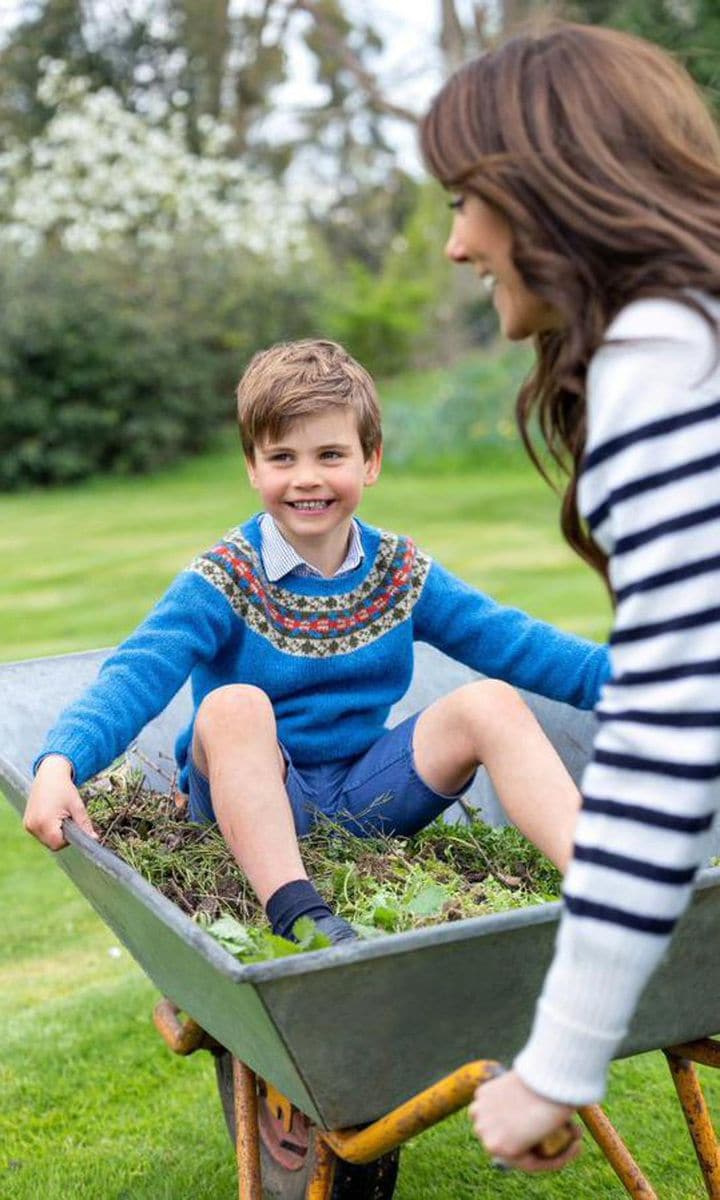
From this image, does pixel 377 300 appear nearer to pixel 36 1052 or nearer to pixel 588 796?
→ pixel 36 1052

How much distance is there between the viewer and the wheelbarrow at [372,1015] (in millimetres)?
1458

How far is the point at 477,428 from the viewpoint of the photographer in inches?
456

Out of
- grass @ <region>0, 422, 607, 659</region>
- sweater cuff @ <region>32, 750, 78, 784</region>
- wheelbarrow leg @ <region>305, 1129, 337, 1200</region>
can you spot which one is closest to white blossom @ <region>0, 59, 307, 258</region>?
grass @ <region>0, 422, 607, 659</region>

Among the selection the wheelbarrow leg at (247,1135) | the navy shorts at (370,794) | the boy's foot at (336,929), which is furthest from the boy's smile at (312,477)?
the wheelbarrow leg at (247,1135)

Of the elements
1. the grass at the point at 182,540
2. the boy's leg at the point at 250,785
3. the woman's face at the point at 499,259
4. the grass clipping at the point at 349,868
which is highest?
the woman's face at the point at 499,259

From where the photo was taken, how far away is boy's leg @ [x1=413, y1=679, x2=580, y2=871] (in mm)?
1957

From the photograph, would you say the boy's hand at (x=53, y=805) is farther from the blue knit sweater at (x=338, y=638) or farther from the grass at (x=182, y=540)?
the grass at (x=182, y=540)

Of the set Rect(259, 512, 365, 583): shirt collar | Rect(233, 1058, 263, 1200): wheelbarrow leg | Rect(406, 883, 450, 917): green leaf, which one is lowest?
Rect(233, 1058, 263, 1200): wheelbarrow leg

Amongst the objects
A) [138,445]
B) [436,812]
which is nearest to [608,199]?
[436,812]

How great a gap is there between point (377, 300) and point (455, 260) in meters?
15.6

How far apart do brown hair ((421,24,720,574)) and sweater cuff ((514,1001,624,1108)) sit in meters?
0.53

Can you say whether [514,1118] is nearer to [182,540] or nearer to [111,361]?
[182,540]

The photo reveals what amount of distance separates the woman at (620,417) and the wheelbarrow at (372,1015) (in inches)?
7.8

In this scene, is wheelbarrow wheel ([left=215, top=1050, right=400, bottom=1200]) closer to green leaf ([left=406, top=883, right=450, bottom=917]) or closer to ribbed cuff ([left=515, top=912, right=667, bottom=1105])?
green leaf ([left=406, top=883, right=450, bottom=917])
